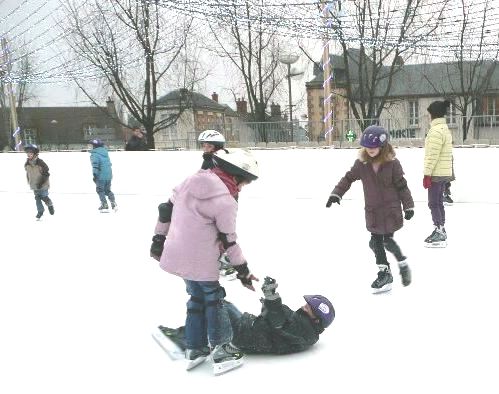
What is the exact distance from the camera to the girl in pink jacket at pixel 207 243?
7.98 ft

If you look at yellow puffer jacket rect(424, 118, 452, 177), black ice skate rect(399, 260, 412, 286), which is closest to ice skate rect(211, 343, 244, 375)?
black ice skate rect(399, 260, 412, 286)

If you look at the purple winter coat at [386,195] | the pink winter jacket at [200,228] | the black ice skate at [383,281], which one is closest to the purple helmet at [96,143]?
the purple winter coat at [386,195]

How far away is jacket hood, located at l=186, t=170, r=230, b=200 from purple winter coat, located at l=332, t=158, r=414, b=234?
1618 millimetres

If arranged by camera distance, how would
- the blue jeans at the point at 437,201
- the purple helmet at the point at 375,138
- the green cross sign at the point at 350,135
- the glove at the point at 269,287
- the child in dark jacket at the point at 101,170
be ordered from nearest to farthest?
the glove at the point at 269,287 → the purple helmet at the point at 375,138 → the blue jeans at the point at 437,201 → the child in dark jacket at the point at 101,170 → the green cross sign at the point at 350,135

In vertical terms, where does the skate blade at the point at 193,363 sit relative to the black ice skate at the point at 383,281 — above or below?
below

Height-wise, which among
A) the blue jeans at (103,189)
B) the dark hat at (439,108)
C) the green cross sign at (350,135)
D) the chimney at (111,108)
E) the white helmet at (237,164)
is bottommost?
the blue jeans at (103,189)

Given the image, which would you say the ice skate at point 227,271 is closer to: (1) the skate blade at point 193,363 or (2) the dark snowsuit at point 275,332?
(2) the dark snowsuit at point 275,332

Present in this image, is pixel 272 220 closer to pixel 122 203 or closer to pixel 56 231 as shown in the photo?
pixel 56 231

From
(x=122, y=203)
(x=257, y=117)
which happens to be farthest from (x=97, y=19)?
(x=122, y=203)

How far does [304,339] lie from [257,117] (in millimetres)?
14679

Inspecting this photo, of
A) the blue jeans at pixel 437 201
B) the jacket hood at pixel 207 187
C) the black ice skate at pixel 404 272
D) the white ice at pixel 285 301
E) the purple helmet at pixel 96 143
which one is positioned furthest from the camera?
the purple helmet at pixel 96 143

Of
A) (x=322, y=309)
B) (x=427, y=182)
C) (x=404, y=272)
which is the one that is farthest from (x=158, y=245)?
(x=427, y=182)

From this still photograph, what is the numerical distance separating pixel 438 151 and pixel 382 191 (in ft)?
5.26

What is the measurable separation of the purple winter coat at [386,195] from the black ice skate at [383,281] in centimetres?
30
